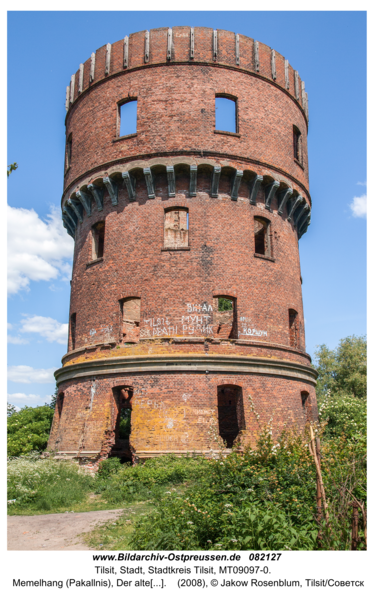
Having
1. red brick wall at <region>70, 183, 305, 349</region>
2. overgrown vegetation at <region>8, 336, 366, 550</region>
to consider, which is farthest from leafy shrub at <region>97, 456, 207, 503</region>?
→ red brick wall at <region>70, 183, 305, 349</region>

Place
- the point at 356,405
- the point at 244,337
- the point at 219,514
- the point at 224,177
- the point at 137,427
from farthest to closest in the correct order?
the point at 356,405, the point at 224,177, the point at 244,337, the point at 137,427, the point at 219,514

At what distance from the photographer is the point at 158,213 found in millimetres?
15344

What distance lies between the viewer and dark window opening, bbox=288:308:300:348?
16812mm

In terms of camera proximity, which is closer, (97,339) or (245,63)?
(97,339)

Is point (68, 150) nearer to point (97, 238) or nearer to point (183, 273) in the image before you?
point (97, 238)

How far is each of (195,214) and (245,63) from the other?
6.12 meters

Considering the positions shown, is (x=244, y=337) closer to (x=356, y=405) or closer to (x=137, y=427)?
(x=137, y=427)

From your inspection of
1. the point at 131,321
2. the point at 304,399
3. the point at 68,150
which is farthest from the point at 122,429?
the point at 68,150

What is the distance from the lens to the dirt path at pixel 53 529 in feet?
24.7

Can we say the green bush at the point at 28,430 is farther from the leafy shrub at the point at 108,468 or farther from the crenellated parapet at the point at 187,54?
the crenellated parapet at the point at 187,54

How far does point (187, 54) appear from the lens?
16.1 metres

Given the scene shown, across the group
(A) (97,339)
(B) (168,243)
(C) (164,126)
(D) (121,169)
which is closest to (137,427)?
(A) (97,339)

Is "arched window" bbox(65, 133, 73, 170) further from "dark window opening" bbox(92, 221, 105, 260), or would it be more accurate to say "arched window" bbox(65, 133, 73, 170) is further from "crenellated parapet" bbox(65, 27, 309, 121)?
"dark window opening" bbox(92, 221, 105, 260)

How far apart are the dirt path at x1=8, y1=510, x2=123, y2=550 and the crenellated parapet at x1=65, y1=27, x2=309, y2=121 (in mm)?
14211
